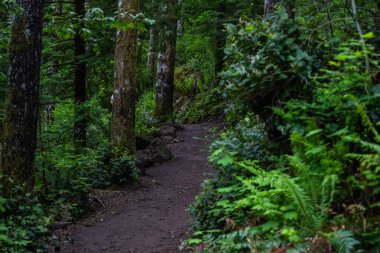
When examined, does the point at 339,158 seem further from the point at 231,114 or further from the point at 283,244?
the point at 231,114

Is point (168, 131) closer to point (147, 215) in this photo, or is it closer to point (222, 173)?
point (147, 215)

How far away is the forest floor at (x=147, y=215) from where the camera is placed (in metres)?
7.03

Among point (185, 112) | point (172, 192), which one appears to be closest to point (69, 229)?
point (172, 192)

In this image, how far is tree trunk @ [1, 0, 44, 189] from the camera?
714cm

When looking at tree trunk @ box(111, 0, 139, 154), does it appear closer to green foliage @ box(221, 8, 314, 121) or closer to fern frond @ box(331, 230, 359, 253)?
green foliage @ box(221, 8, 314, 121)

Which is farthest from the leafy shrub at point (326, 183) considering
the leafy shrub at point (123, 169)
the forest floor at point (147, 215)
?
the leafy shrub at point (123, 169)

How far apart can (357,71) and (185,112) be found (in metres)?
18.7

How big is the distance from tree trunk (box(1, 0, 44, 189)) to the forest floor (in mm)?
1719

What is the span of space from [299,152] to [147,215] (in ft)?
17.1

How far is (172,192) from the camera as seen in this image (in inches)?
424

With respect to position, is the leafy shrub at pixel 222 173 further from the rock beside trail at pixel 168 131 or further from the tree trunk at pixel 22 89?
the rock beside trail at pixel 168 131

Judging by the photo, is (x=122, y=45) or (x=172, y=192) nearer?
(x=172, y=192)

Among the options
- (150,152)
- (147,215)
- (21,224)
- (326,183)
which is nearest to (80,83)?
(150,152)

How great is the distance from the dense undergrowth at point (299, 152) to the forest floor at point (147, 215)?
1633 millimetres
